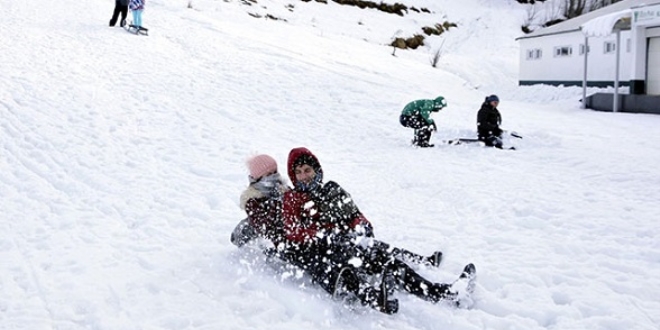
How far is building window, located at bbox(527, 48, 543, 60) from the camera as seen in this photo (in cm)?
2798

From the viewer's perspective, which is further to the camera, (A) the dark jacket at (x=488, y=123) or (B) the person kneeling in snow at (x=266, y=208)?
(A) the dark jacket at (x=488, y=123)

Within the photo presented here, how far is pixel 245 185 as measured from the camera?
838cm

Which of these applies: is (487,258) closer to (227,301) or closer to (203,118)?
(227,301)

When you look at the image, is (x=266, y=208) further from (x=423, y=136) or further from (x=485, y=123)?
(x=485, y=123)

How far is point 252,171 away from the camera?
5.51m

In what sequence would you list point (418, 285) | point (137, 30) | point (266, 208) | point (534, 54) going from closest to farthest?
point (418, 285) → point (266, 208) → point (137, 30) → point (534, 54)

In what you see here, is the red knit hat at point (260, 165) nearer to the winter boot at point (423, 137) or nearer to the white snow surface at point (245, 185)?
the white snow surface at point (245, 185)

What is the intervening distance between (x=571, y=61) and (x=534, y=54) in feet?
9.41

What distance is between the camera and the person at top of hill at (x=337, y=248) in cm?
449

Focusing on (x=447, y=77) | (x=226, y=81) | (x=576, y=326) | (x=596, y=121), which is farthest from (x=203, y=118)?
(x=447, y=77)

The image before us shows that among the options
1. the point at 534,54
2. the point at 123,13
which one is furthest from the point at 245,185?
the point at 534,54

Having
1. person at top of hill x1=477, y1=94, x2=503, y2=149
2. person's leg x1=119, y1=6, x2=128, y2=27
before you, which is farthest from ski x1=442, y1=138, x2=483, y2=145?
person's leg x1=119, y1=6, x2=128, y2=27

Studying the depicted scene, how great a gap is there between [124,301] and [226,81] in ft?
36.8

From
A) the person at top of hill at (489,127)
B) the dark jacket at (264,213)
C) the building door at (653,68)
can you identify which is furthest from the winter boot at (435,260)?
the building door at (653,68)
